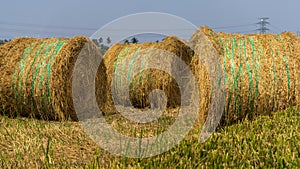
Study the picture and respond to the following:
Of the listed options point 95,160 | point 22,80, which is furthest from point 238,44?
point 22,80

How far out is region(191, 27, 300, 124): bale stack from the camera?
22.2ft

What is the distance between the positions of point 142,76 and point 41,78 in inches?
118

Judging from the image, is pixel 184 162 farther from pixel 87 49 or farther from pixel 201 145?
pixel 87 49

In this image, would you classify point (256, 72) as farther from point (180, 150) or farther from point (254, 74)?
point (180, 150)

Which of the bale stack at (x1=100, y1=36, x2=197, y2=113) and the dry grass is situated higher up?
the bale stack at (x1=100, y1=36, x2=197, y2=113)

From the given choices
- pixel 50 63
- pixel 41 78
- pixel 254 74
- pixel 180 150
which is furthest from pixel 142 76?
pixel 180 150

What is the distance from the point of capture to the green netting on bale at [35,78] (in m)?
7.77

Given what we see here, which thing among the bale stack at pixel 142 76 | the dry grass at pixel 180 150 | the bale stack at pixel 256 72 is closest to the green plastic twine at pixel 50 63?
the dry grass at pixel 180 150

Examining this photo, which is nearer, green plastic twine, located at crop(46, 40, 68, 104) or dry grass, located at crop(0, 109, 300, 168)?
dry grass, located at crop(0, 109, 300, 168)

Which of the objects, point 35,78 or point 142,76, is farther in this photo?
point 142,76

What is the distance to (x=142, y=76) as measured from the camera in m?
9.84

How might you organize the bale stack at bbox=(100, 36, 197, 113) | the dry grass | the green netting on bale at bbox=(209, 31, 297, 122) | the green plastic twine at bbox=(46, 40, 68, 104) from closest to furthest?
the dry grass < the green netting on bale at bbox=(209, 31, 297, 122) < the green plastic twine at bbox=(46, 40, 68, 104) < the bale stack at bbox=(100, 36, 197, 113)

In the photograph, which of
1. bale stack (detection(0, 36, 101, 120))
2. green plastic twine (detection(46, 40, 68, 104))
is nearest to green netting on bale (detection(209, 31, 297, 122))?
bale stack (detection(0, 36, 101, 120))

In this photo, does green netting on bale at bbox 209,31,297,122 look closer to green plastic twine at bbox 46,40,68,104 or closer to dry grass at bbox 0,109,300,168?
dry grass at bbox 0,109,300,168
